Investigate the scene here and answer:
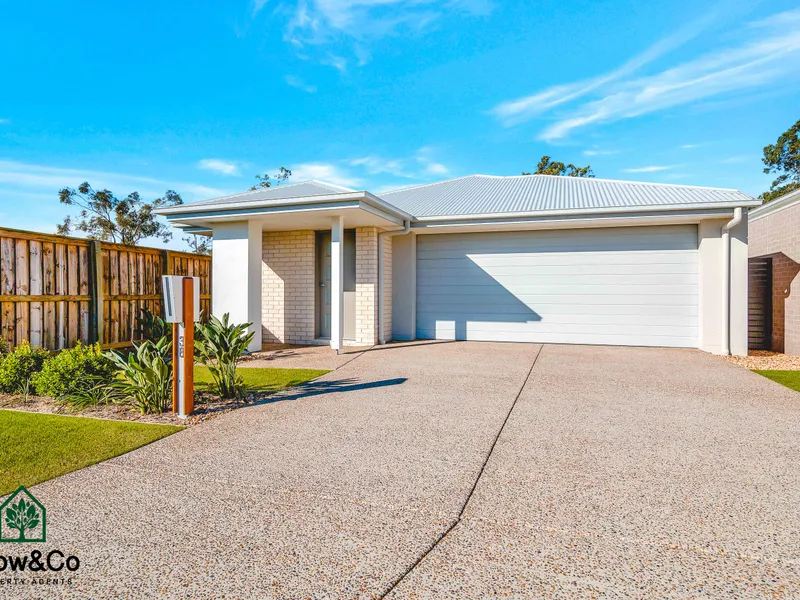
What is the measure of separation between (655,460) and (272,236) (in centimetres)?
983

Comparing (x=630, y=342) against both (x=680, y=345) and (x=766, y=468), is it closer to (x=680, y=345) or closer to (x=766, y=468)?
(x=680, y=345)

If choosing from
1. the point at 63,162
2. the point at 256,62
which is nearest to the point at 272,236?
the point at 256,62

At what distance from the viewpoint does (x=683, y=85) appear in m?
11.6

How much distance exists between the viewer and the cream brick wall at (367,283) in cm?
1060


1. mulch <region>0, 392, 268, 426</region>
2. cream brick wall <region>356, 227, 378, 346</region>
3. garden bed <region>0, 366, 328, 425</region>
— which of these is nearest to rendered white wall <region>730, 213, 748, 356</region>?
cream brick wall <region>356, 227, 378, 346</region>

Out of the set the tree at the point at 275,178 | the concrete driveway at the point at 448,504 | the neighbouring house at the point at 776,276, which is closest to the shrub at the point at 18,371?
the concrete driveway at the point at 448,504

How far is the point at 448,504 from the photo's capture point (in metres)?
2.93

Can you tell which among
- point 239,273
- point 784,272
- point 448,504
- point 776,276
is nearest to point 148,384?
point 448,504

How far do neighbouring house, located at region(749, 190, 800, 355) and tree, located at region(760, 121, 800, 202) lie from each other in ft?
73.0

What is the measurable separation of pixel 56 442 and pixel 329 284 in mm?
7394

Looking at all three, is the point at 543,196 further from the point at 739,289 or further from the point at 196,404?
the point at 196,404

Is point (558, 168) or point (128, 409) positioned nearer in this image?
point (128, 409)

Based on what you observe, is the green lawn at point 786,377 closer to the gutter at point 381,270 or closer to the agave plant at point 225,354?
the gutter at point 381,270

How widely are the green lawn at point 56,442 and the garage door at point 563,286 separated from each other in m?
7.78
